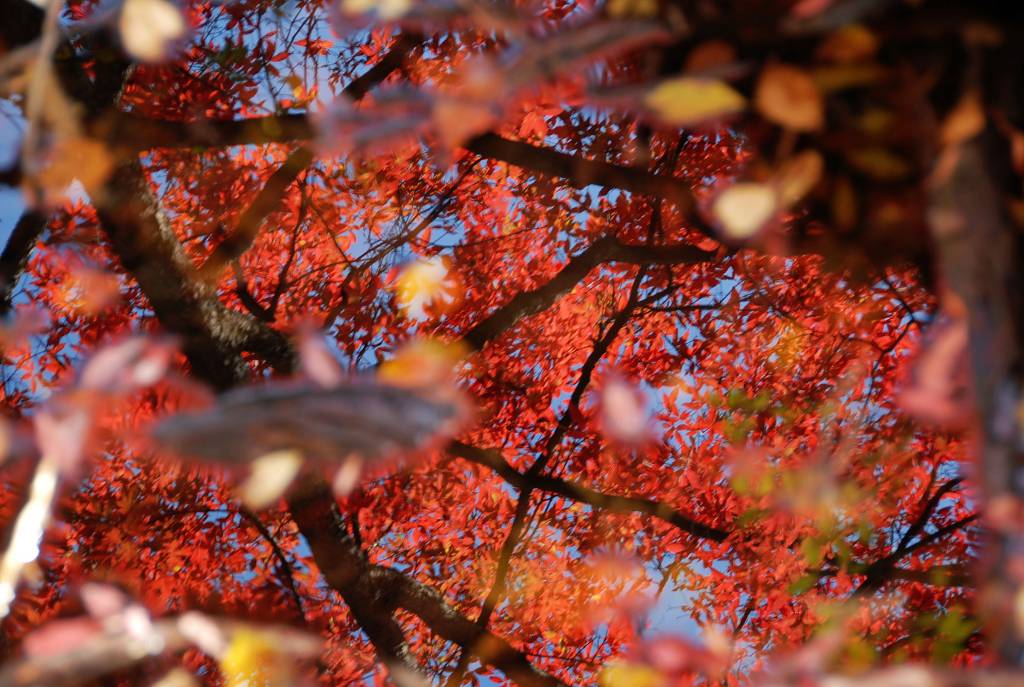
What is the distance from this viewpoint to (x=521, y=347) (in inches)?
372

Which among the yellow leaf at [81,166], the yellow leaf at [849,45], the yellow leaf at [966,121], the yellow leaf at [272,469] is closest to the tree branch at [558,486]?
the yellow leaf at [81,166]

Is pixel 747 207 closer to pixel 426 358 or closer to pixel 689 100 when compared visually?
pixel 689 100

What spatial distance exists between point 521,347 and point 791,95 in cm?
728

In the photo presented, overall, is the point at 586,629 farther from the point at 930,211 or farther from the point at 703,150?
the point at 930,211

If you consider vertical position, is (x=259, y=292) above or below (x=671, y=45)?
above

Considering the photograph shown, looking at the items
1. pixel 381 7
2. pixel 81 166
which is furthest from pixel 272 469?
pixel 81 166

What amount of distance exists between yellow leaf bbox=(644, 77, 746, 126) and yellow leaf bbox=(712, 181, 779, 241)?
0.97 feet

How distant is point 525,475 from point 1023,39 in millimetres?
6209

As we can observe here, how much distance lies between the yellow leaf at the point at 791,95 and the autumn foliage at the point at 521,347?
0.04ft

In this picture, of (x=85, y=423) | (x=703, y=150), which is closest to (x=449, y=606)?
(x=85, y=423)

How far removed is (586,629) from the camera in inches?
394

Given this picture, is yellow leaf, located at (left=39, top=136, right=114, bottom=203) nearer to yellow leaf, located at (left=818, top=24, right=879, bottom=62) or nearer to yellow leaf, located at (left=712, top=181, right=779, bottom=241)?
yellow leaf, located at (left=712, top=181, right=779, bottom=241)

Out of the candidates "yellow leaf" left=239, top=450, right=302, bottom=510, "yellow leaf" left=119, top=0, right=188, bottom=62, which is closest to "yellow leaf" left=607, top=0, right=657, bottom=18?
"yellow leaf" left=239, top=450, right=302, bottom=510

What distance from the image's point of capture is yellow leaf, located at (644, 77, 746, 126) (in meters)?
2.08
